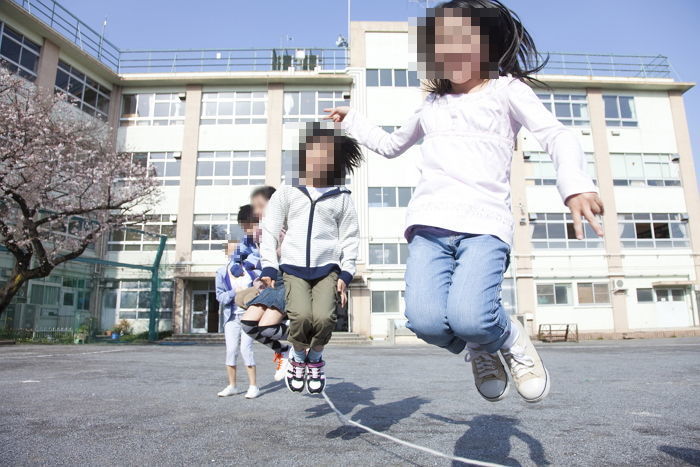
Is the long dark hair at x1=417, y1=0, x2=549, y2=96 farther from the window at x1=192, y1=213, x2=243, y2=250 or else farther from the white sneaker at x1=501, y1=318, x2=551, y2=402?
the window at x1=192, y1=213, x2=243, y2=250

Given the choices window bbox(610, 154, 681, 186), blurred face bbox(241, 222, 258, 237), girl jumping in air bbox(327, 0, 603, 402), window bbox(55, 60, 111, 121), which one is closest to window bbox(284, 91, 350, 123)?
window bbox(55, 60, 111, 121)

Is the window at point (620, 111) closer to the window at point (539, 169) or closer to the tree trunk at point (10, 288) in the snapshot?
the window at point (539, 169)

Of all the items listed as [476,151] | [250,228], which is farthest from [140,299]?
[476,151]

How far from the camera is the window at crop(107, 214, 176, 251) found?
2467 cm

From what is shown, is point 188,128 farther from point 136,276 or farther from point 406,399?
point 406,399

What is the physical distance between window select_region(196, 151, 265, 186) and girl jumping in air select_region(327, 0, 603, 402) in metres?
23.5

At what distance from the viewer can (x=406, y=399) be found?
15.1ft

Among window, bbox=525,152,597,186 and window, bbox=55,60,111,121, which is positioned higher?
window, bbox=55,60,111,121

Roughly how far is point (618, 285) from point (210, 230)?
21608 millimetres

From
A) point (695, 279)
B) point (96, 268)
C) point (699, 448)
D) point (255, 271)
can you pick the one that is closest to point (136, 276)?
point (96, 268)

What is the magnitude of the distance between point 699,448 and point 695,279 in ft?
91.7

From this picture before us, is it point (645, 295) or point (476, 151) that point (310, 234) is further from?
point (645, 295)

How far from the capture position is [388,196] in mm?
25188

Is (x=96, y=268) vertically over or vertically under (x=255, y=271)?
over
